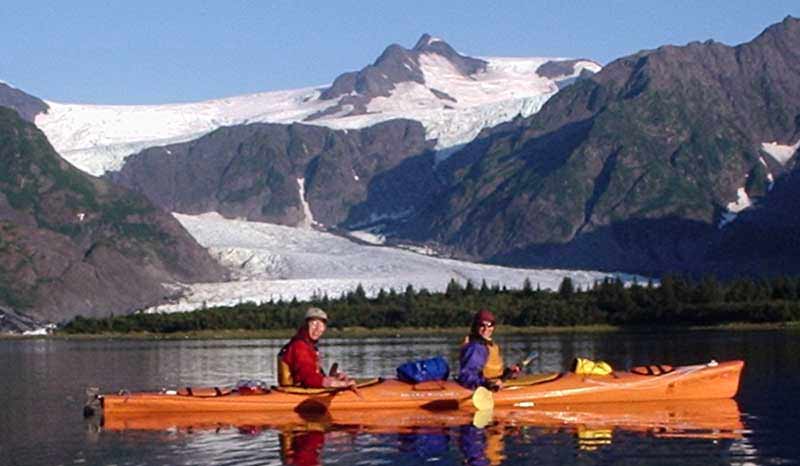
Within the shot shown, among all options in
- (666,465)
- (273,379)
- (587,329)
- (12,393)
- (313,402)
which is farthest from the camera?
(587,329)

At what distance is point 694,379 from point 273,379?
2660 cm

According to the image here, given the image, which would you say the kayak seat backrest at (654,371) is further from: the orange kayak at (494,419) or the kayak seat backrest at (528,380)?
the kayak seat backrest at (528,380)

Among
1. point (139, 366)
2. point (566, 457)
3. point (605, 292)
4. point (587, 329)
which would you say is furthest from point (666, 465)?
point (605, 292)

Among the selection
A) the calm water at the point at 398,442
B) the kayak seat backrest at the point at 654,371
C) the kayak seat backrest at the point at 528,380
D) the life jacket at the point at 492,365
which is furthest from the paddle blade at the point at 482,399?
the kayak seat backrest at the point at 654,371

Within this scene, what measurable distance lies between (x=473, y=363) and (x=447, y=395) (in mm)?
1422

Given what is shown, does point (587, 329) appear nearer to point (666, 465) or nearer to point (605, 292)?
point (605, 292)

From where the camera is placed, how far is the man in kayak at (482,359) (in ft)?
142

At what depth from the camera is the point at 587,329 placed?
149125 mm

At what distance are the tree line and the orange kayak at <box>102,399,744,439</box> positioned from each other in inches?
3733

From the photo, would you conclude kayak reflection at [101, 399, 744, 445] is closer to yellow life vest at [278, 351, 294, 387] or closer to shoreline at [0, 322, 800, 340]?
yellow life vest at [278, 351, 294, 387]

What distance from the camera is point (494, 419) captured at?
44.0m

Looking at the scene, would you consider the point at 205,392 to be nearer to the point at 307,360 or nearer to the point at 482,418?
the point at 307,360

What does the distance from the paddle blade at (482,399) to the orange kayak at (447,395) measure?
18 centimetres

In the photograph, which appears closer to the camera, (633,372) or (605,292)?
(633,372)
